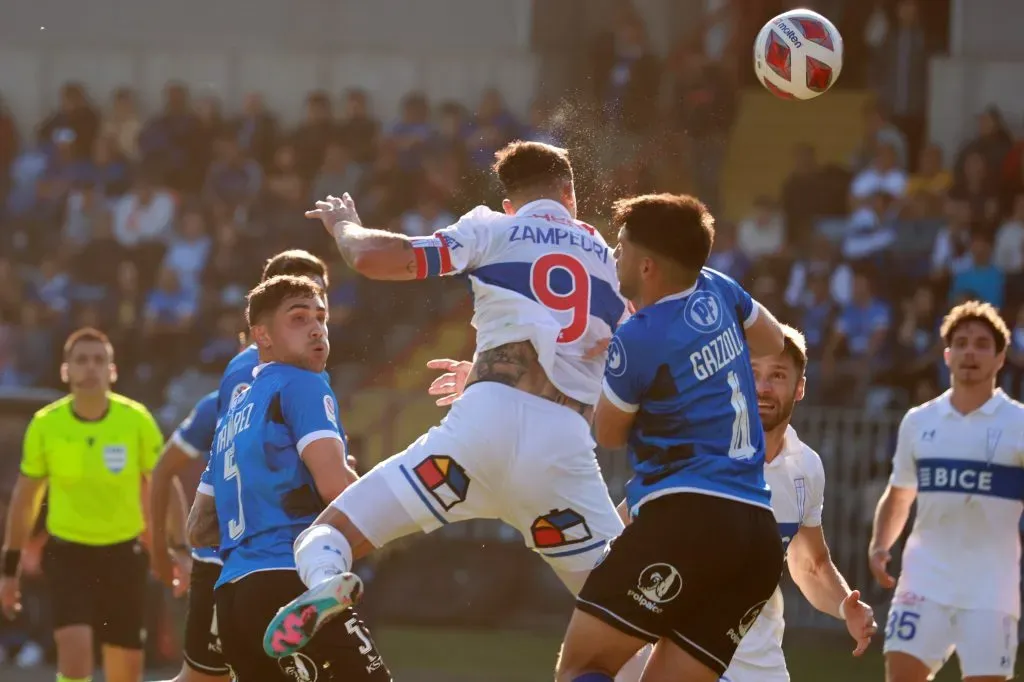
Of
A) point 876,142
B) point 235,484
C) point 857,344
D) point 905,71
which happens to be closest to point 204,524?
point 235,484

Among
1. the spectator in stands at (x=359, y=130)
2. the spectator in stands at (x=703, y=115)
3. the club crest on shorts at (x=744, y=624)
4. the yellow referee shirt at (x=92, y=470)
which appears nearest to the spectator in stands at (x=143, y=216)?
the spectator in stands at (x=359, y=130)

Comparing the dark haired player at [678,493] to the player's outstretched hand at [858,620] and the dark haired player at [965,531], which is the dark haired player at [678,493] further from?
the dark haired player at [965,531]

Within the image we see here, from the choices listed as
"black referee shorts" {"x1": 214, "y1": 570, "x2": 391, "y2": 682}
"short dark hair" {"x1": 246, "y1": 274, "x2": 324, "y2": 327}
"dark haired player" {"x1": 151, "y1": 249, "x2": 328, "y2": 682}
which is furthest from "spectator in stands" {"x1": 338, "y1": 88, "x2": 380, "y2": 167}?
"black referee shorts" {"x1": 214, "y1": 570, "x2": 391, "y2": 682}

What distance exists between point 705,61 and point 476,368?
13384 mm

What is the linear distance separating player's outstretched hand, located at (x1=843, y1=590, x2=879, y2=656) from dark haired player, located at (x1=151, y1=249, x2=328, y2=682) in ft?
9.13

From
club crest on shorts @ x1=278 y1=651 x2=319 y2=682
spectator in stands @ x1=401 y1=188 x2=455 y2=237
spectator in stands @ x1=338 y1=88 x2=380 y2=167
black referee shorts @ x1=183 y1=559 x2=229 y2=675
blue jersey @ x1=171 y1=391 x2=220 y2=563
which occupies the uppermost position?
spectator in stands @ x1=338 y1=88 x2=380 y2=167

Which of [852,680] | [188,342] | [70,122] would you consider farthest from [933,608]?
[70,122]

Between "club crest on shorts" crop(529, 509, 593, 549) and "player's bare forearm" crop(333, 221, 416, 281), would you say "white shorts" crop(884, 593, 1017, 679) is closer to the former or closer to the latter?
"club crest on shorts" crop(529, 509, 593, 549)

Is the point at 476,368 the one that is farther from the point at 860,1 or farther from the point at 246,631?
the point at 860,1

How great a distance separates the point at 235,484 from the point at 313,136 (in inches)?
526

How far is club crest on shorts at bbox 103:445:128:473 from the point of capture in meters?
10.8

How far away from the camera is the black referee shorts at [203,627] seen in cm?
790

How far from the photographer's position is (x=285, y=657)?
20.6 feet

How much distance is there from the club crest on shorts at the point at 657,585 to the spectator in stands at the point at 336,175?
1353cm
